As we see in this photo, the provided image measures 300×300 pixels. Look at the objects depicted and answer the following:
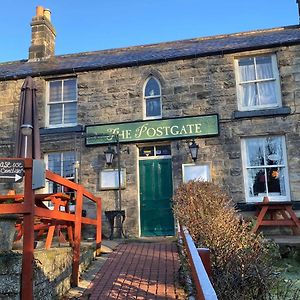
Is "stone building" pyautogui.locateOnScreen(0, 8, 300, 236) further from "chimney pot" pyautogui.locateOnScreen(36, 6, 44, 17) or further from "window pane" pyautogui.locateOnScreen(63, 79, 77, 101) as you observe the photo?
"chimney pot" pyautogui.locateOnScreen(36, 6, 44, 17)

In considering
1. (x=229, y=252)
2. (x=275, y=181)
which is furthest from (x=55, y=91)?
(x=229, y=252)

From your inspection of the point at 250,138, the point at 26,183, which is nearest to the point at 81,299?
the point at 26,183

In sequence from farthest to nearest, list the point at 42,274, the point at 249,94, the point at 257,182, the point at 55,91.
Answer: the point at 55,91 → the point at 249,94 → the point at 257,182 → the point at 42,274

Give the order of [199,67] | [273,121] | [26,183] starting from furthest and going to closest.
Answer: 1. [199,67]
2. [273,121]
3. [26,183]

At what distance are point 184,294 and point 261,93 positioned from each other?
814 centimetres

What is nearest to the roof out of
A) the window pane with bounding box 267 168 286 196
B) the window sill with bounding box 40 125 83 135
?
the window sill with bounding box 40 125 83 135

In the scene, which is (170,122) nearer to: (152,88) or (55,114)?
(152,88)

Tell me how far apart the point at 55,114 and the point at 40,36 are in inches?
147

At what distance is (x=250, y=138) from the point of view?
11.7 metres

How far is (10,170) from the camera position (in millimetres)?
4234

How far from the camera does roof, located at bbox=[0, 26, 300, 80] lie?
40.1ft

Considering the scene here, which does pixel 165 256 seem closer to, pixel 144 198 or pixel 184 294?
pixel 184 294

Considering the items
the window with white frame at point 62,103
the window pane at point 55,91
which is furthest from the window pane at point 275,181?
the window pane at point 55,91

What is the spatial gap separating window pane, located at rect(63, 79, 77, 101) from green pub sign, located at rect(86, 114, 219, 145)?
1350 mm
